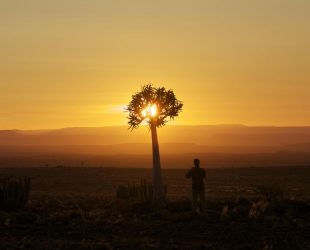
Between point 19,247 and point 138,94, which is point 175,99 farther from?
point 19,247

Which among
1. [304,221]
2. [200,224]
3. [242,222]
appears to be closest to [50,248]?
[200,224]

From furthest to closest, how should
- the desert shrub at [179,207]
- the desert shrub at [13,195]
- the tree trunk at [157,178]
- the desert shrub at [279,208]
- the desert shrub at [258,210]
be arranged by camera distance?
the desert shrub at [13,195] → the tree trunk at [157,178] → the desert shrub at [179,207] → the desert shrub at [279,208] → the desert shrub at [258,210]

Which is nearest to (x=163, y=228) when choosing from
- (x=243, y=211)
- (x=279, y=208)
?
(x=243, y=211)

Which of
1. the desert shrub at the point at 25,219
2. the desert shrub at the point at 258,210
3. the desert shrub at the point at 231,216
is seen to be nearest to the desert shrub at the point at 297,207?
the desert shrub at the point at 258,210

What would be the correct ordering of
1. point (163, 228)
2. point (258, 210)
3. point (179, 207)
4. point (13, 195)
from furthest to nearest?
point (13, 195), point (179, 207), point (258, 210), point (163, 228)

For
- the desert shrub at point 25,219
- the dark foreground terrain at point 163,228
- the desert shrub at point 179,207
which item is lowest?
the dark foreground terrain at point 163,228

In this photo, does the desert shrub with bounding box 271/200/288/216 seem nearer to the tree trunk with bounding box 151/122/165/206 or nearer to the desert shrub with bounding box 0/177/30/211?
the tree trunk with bounding box 151/122/165/206

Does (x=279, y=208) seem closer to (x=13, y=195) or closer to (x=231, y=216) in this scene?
(x=231, y=216)

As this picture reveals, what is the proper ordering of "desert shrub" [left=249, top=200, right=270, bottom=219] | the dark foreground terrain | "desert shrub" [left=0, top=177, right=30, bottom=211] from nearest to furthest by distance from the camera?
the dark foreground terrain < "desert shrub" [left=249, top=200, right=270, bottom=219] < "desert shrub" [left=0, top=177, right=30, bottom=211]

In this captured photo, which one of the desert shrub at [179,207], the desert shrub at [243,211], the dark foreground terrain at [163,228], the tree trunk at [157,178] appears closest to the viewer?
the dark foreground terrain at [163,228]

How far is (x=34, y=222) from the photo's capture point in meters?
20.8

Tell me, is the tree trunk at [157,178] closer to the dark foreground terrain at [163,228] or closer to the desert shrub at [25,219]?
the dark foreground terrain at [163,228]

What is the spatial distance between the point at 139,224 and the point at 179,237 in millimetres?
2637

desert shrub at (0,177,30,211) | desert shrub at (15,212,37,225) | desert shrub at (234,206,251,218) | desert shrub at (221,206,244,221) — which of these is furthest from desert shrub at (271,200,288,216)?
desert shrub at (0,177,30,211)
